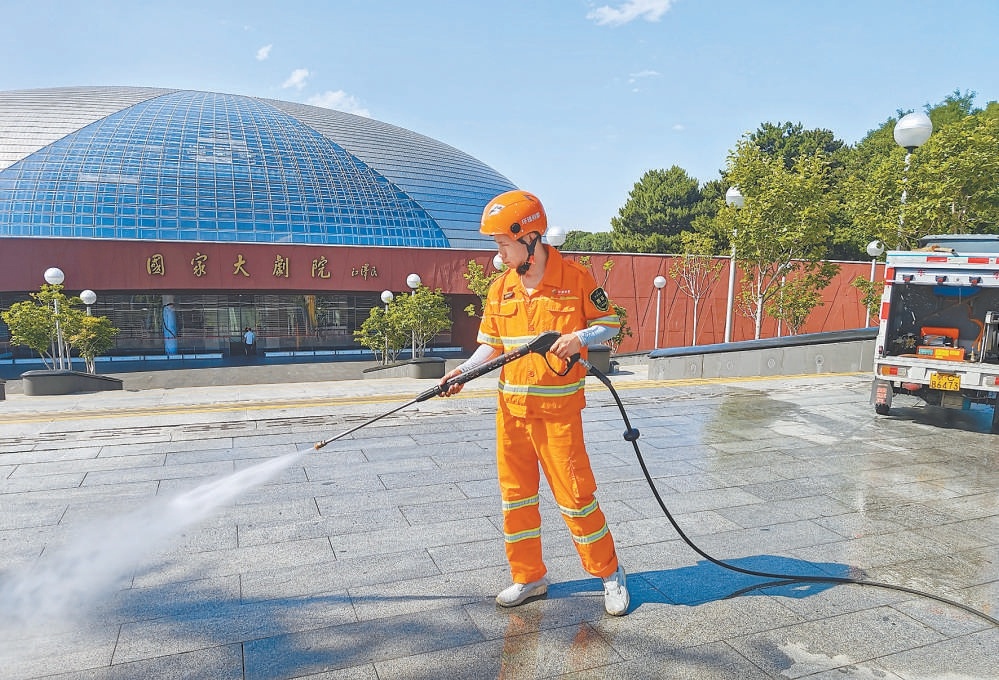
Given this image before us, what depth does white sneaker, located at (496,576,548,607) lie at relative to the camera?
3.42 metres

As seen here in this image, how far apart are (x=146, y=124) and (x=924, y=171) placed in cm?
4034

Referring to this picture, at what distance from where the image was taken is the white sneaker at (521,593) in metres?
3.42

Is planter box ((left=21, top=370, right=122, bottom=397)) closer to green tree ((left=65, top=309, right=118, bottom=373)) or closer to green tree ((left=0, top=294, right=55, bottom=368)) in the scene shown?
green tree ((left=0, top=294, right=55, bottom=368))

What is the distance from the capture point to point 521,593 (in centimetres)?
344

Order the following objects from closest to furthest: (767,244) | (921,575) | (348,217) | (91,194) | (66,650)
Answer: (66,650), (921,575), (767,244), (91,194), (348,217)

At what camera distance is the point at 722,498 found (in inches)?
209

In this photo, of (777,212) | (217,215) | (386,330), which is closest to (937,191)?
(777,212)

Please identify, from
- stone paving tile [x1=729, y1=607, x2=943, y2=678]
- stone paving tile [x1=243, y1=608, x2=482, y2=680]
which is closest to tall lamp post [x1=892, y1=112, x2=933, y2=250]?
stone paving tile [x1=729, y1=607, x2=943, y2=678]

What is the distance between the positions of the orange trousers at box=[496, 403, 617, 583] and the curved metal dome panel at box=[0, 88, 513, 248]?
1271 inches

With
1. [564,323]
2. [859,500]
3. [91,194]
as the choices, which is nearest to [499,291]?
[564,323]

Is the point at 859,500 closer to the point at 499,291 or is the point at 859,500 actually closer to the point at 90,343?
the point at 499,291

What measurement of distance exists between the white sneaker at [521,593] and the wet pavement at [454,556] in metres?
0.06

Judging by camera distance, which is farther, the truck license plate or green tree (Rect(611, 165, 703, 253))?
green tree (Rect(611, 165, 703, 253))

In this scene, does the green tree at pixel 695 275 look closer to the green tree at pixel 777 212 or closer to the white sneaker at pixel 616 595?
the green tree at pixel 777 212
